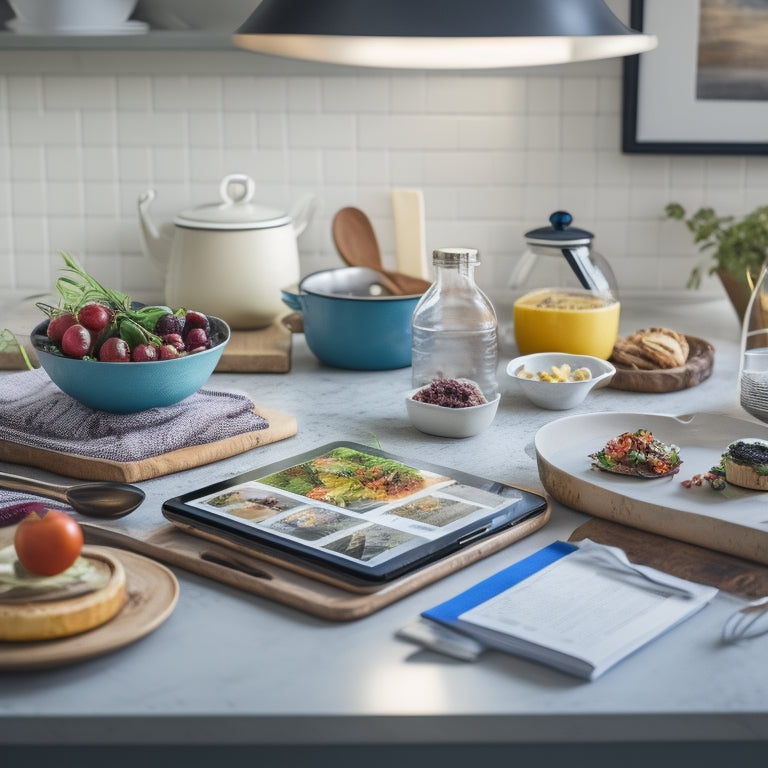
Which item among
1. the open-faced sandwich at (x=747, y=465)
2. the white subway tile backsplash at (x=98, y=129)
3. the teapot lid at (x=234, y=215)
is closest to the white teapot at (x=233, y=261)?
the teapot lid at (x=234, y=215)

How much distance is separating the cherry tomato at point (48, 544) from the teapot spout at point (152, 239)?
1.29 meters

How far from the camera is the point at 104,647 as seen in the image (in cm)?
91

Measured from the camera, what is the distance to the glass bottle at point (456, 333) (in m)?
1.67

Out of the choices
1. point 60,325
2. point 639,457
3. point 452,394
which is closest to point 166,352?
point 60,325

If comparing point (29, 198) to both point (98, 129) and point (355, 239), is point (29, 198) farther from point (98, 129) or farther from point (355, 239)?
point (355, 239)

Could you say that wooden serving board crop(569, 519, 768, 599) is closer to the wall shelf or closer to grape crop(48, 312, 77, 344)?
grape crop(48, 312, 77, 344)

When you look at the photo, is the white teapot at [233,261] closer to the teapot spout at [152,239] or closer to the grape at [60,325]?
the teapot spout at [152,239]

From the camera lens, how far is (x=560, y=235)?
1873 mm

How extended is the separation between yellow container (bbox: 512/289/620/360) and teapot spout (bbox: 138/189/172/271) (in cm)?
76

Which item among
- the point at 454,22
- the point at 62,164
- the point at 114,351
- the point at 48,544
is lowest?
the point at 48,544

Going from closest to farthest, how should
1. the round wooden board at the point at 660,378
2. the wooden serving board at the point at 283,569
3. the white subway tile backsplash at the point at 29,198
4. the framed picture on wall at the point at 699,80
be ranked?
the wooden serving board at the point at 283,569 < the round wooden board at the point at 660,378 < the framed picture on wall at the point at 699,80 < the white subway tile backsplash at the point at 29,198

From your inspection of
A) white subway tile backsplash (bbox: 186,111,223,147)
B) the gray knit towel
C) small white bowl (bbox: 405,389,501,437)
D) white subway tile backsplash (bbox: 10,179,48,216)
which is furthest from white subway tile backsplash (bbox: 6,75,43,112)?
small white bowl (bbox: 405,389,501,437)

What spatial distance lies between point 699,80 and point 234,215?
1.05m

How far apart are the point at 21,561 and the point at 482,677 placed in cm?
42
